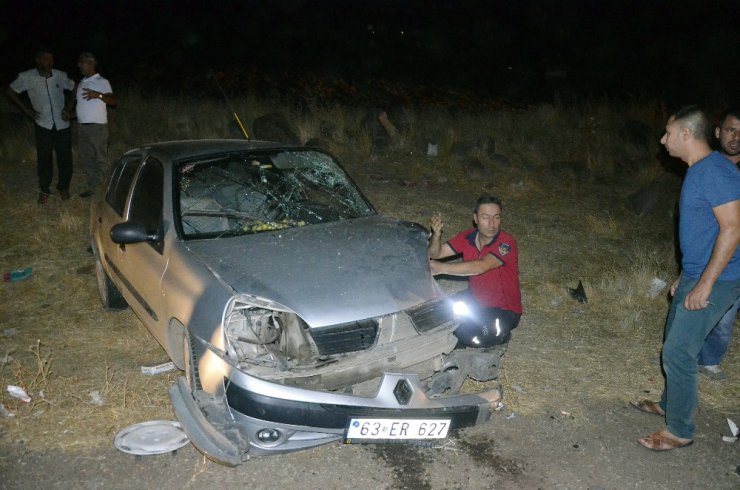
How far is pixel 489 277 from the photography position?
4.25 metres

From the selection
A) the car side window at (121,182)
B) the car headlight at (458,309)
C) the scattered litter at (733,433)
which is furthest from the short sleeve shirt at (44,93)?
the scattered litter at (733,433)

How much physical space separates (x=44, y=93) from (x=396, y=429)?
6424mm

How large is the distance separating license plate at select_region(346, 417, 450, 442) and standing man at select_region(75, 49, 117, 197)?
596cm

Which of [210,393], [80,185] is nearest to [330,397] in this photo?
[210,393]

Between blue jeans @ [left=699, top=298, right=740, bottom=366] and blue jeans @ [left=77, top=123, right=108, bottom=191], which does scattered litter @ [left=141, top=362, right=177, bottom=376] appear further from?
blue jeans @ [left=77, top=123, right=108, bottom=191]

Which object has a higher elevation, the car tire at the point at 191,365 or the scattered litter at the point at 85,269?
the car tire at the point at 191,365

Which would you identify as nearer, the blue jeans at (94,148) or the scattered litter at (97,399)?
the scattered litter at (97,399)

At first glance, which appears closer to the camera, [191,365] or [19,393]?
[191,365]

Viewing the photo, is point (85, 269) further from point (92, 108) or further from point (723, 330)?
point (723, 330)

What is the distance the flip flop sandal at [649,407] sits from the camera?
4.05 meters

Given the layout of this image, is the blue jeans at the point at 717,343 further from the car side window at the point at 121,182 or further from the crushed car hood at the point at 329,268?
the car side window at the point at 121,182

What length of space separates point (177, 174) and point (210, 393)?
1727 mm

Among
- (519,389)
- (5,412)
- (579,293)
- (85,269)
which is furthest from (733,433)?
(85,269)

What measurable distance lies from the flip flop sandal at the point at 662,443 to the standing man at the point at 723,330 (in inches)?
44.8
